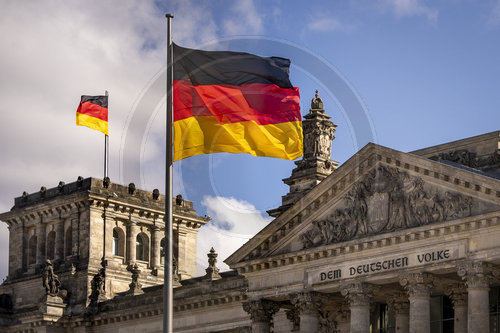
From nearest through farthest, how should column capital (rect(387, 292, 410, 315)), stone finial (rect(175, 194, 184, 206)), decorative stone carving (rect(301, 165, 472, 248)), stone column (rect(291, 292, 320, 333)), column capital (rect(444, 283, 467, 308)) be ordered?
decorative stone carving (rect(301, 165, 472, 248)) < column capital (rect(444, 283, 467, 308)) < stone column (rect(291, 292, 320, 333)) < column capital (rect(387, 292, 410, 315)) < stone finial (rect(175, 194, 184, 206))

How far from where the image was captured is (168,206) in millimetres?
34625

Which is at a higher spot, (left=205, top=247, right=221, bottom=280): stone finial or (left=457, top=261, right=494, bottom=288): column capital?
(left=205, top=247, right=221, bottom=280): stone finial

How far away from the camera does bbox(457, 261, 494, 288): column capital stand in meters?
47.8

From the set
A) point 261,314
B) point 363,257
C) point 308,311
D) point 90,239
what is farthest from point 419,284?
point 90,239

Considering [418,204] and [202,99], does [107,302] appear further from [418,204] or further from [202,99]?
[202,99]

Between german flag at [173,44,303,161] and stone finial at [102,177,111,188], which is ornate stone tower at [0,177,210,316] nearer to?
stone finial at [102,177,111,188]

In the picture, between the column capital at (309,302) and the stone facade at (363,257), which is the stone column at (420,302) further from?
the column capital at (309,302)

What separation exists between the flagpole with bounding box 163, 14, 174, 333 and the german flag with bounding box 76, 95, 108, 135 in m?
43.5

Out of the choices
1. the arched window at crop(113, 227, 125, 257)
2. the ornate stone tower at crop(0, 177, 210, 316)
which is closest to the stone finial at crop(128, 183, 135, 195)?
the ornate stone tower at crop(0, 177, 210, 316)

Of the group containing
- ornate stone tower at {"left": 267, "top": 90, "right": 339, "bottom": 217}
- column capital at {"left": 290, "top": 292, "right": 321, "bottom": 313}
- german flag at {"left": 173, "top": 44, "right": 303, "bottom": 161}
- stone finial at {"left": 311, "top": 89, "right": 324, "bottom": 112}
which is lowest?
column capital at {"left": 290, "top": 292, "right": 321, "bottom": 313}

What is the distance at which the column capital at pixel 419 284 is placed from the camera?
165ft

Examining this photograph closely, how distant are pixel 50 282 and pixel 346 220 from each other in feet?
109

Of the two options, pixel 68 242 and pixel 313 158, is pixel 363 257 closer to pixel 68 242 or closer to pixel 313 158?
pixel 313 158

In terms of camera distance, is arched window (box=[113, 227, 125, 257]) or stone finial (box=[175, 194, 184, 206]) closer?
arched window (box=[113, 227, 125, 257])
